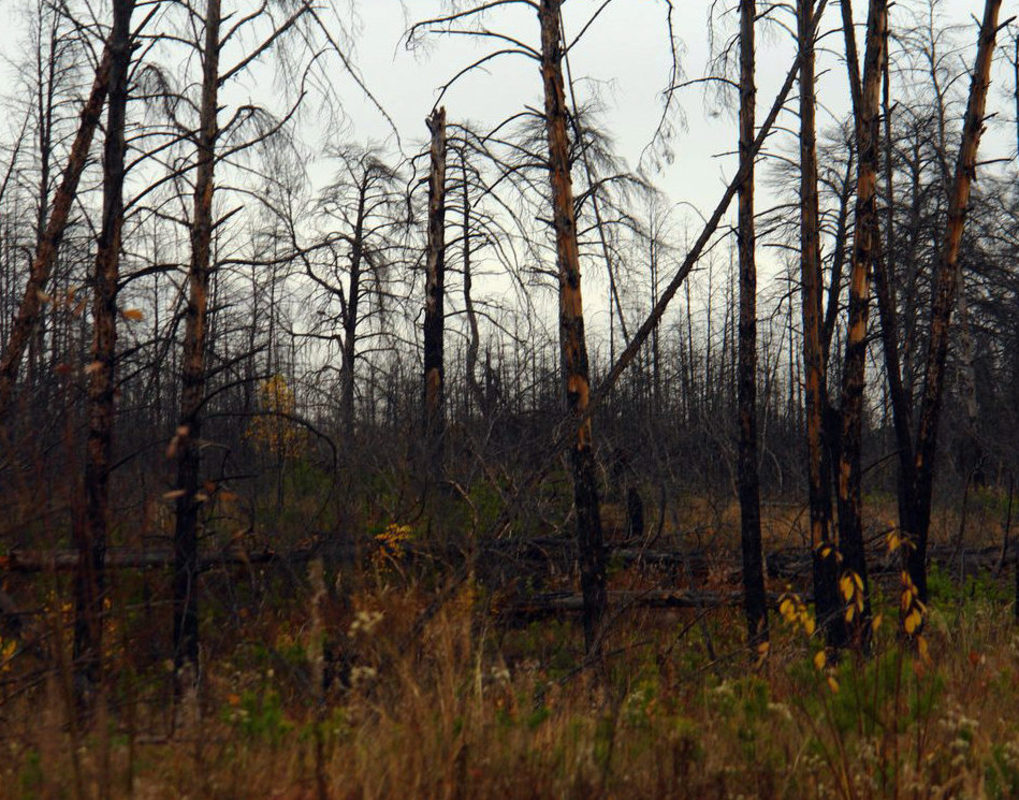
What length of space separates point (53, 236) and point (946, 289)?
26.2ft

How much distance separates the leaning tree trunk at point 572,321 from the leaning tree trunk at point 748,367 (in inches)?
99.7

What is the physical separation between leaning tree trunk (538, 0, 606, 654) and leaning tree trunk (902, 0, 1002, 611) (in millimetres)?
3089

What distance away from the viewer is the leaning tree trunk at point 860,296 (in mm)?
8266

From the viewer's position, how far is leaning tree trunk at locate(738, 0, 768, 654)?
9703mm

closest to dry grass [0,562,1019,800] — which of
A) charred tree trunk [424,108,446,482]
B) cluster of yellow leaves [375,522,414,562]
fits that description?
cluster of yellow leaves [375,522,414,562]

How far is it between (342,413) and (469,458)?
215 centimetres

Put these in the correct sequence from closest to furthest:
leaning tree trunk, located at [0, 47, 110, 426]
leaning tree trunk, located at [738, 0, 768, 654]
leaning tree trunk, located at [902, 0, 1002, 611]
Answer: leaning tree trunk, located at [0, 47, 110, 426]
leaning tree trunk, located at [902, 0, 1002, 611]
leaning tree trunk, located at [738, 0, 768, 654]

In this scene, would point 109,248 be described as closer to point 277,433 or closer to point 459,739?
point 459,739

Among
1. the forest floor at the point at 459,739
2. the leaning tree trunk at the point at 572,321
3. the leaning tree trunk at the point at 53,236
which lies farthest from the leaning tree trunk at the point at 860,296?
the leaning tree trunk at the point at 53,236

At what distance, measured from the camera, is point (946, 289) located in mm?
8539

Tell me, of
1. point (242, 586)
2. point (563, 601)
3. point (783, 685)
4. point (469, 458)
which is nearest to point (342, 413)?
point (469, 458)

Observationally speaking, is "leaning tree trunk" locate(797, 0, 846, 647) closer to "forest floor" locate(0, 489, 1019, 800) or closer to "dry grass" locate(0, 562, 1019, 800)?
"forest floor" locate(0, 489, 1019, 800)

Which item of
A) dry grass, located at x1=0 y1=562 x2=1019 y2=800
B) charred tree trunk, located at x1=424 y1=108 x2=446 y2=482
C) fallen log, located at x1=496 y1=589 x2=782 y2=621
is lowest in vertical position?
fallen log, located at x1=496 y1=589 x2=782 y2=621

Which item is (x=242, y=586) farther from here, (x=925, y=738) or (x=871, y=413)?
(x=871, y=413)
